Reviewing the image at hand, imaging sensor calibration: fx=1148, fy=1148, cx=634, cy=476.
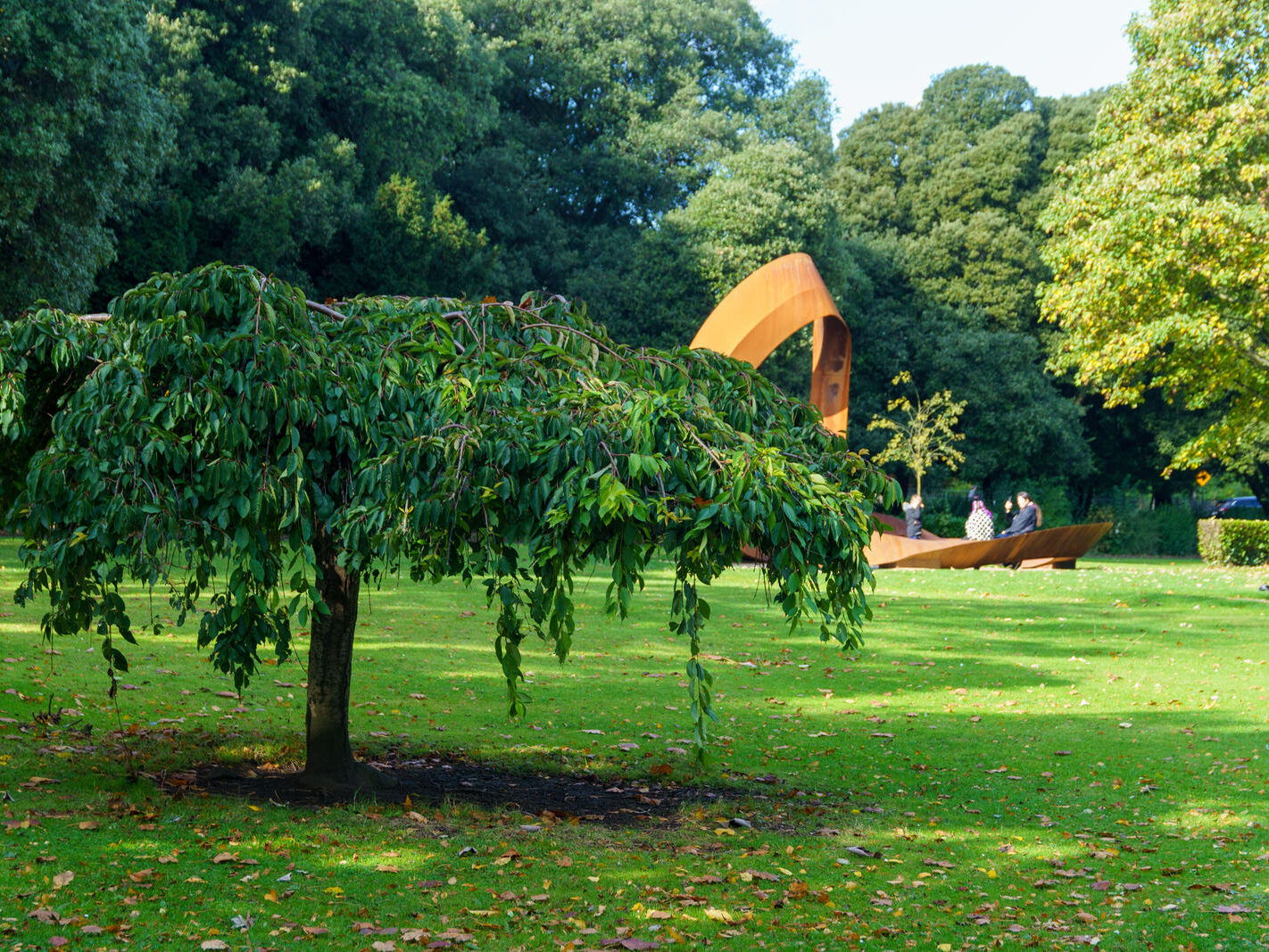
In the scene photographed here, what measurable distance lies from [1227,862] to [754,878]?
2688 millimetres

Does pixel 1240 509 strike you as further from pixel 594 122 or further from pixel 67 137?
pixel 67 137

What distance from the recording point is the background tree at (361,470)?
5379 millimetres

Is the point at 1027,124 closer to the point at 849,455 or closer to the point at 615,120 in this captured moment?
the point at 615,120

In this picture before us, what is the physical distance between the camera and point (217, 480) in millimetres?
5461

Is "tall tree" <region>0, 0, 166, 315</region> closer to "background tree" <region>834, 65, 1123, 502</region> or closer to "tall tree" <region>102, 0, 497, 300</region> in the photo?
"tall tree" <region>102, 0, 497, 300</region>

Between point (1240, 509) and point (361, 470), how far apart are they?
47.0m

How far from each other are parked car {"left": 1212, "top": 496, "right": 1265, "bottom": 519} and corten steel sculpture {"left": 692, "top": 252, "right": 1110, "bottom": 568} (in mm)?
22367

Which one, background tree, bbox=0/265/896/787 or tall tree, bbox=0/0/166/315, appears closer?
background tree, bbox=0/265/896/787

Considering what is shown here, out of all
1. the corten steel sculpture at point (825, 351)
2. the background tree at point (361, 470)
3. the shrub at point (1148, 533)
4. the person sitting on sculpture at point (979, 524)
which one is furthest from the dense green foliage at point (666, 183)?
the background tree at point (361, 470)

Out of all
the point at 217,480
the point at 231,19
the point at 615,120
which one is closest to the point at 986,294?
the point at 615,120

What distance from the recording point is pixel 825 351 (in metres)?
21.6

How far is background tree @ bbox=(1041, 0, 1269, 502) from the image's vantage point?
21.7m

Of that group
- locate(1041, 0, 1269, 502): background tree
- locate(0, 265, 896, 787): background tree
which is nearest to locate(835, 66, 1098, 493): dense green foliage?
locate(1041, 0, 1269, 502): background tree

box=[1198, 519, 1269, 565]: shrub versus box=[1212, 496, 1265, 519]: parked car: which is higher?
box=[1212, 496, 1265, 519]: parked car
